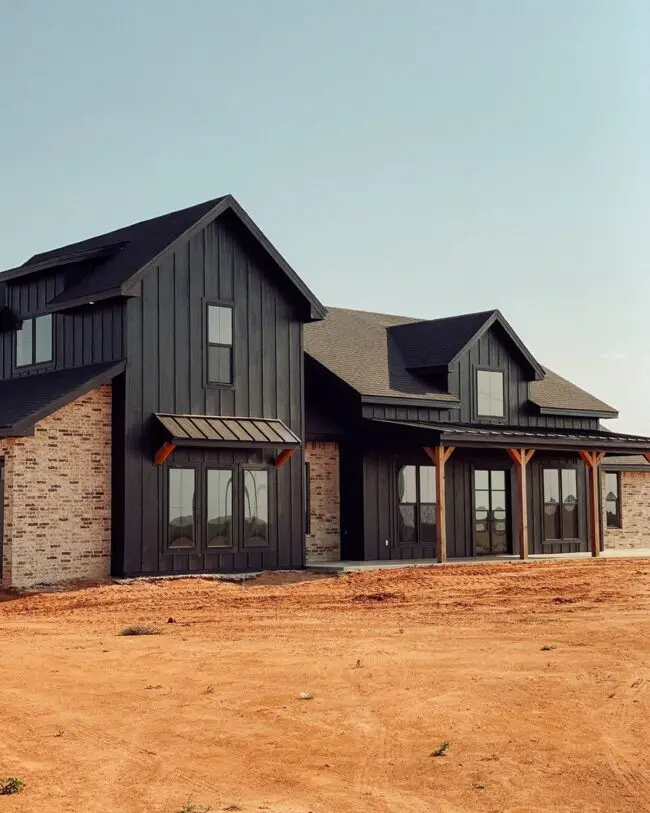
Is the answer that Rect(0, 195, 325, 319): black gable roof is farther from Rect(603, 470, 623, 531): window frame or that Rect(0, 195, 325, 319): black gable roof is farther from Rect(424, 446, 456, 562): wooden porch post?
Rect(603, 470, 623, 531): window frame

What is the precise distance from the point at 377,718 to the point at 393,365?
69.0 feet

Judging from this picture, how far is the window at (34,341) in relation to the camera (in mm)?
25094

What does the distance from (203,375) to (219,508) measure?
2.67 meters

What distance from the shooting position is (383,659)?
13.8 meters

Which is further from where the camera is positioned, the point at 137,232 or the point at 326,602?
the point at 137,232

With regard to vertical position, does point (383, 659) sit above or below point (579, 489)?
below

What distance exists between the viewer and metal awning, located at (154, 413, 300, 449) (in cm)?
2284

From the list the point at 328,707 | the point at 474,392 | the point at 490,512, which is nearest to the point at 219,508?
the point at 490,512

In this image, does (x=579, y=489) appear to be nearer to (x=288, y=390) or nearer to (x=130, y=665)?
(x=288, y=390)

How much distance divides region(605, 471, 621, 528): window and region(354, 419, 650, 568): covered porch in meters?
3.47

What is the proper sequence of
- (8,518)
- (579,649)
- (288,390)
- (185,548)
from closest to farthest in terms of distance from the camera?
1. (579,649)
2. (8,518)
3. (185,548)
4. (288,390)

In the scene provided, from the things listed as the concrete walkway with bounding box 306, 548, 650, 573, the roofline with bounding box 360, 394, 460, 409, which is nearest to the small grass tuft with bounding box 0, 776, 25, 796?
the concrete walkway with bounding box 306, 548, 650, 573

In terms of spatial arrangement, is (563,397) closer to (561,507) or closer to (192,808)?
(561,507)

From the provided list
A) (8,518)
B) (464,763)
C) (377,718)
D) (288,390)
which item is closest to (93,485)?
(8,518)
